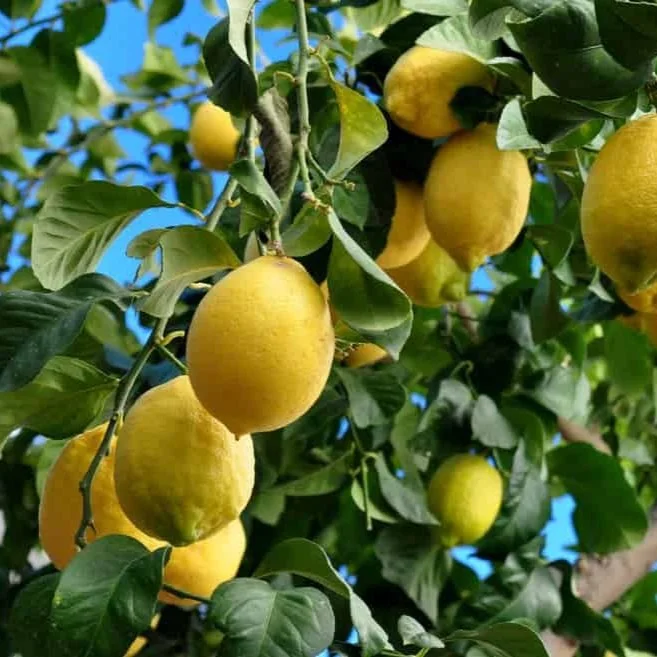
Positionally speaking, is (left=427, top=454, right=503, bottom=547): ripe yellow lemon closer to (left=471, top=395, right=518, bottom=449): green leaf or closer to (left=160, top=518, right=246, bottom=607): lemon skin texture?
(left=471, top=395, right=518, bottom=449): green leaf

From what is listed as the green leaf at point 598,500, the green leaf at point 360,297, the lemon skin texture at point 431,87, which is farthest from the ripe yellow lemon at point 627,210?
the green leaf at point 598,500

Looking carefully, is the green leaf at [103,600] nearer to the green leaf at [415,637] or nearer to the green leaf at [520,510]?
the green leaf at [415,637]

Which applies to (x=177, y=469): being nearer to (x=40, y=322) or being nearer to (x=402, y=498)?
(x=40, y=322)

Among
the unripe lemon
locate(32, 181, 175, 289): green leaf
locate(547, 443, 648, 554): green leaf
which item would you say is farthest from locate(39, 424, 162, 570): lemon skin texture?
locate(547, 443, 648, 554): green leaf

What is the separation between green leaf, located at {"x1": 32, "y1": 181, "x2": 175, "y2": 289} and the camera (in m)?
0.68

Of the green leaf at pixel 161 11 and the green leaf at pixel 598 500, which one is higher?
the green leaf at pixel 161 11

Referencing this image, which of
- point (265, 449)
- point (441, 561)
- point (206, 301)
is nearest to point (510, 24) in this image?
point (206, 301)

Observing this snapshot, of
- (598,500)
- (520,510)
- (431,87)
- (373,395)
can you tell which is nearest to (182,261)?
(431,87)

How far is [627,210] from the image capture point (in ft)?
1.95

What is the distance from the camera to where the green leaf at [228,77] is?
26.1 inches

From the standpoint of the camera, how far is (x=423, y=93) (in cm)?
82

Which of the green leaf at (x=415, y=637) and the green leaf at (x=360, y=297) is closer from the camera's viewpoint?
the green leaf at (x=360, y=297)

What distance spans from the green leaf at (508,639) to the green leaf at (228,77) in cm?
34

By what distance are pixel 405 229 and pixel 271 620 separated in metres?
0.37
